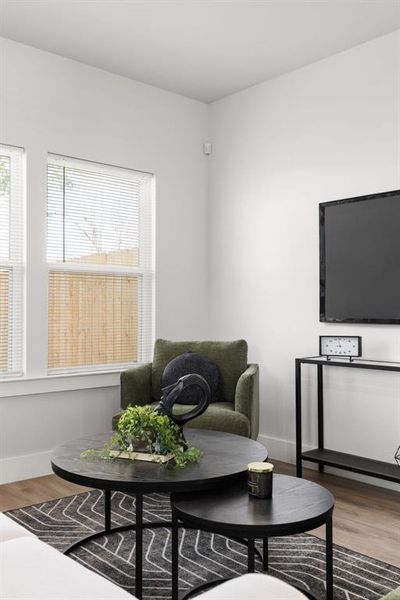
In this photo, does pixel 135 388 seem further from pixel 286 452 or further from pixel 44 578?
pixel 44 578

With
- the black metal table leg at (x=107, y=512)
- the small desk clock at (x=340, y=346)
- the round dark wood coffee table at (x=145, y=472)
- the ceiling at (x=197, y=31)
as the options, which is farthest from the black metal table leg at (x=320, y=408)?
the ceiling at (x=197, y=31)

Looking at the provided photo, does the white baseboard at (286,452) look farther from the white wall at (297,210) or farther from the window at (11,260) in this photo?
the window at (11,260)

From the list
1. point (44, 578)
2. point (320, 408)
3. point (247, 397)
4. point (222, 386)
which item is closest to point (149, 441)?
point (44, 578)

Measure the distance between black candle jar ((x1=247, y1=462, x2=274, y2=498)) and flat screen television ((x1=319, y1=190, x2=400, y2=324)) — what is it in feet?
5.95

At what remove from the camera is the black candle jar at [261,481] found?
2.00m

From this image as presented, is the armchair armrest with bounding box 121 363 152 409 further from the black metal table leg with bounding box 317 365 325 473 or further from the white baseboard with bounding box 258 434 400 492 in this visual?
the black metal table leg with bounding box 317 365 325 473

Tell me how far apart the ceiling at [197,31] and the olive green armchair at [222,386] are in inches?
78.8

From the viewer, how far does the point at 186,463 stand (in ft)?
7.43

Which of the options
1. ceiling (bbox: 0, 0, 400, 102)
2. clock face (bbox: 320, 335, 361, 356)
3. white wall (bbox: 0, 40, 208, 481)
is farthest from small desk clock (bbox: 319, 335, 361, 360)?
ceiling (bbox: 0, 0, 400, 102)

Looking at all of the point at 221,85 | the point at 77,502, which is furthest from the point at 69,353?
the point at 221,85

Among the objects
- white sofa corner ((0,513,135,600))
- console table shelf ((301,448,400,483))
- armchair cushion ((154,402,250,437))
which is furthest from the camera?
armchair cushion ((154,402,250,437))

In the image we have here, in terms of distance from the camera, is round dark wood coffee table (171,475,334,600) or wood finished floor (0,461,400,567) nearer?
round dark wood coffee table (171,475,334,600)

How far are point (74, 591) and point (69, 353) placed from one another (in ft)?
9.73

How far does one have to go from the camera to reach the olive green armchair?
342 centimetres
